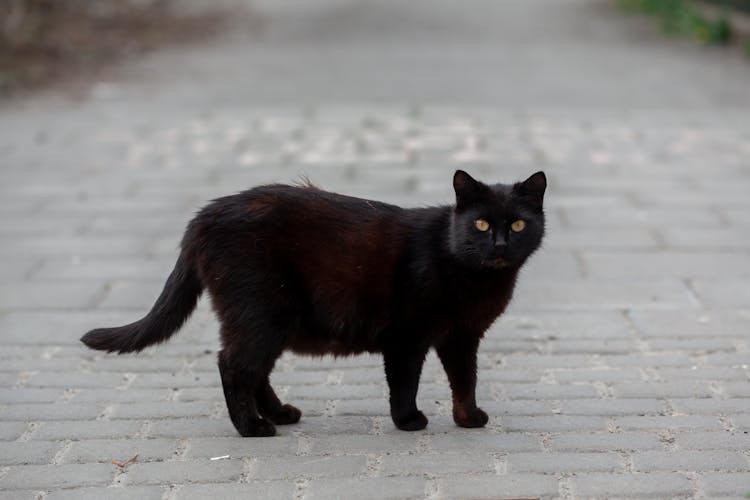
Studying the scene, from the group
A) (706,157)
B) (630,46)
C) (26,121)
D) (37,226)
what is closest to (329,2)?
(630,46)

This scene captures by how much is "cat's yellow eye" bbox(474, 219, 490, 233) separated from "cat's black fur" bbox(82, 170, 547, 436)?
0.6 inches

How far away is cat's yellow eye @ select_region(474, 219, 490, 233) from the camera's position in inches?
155

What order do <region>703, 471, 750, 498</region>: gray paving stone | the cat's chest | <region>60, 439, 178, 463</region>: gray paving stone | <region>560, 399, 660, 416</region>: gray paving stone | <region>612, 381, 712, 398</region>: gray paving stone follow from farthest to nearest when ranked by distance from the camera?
<region>612, 381, 712, 398</region>: gray paving stone, <region>560, 399, 660, 416</region>: gray paving stone, the cat's chest, <region>60, 439, 178, 463</region>: gray paving stone, <region>703, 471, 750, 498</region>: gray paving stone

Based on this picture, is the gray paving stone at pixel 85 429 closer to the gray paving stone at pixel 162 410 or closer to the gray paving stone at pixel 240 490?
the gray paving stone at pixel 162 410

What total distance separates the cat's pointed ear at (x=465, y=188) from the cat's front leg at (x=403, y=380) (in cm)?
56

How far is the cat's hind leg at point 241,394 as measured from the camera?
13.1 ft

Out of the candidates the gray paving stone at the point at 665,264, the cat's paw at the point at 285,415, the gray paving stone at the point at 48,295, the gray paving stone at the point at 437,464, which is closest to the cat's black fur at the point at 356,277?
the cat's paw at the point at 285,415

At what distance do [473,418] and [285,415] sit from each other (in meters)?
0.71

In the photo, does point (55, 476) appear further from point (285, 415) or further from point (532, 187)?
point (532, 187)

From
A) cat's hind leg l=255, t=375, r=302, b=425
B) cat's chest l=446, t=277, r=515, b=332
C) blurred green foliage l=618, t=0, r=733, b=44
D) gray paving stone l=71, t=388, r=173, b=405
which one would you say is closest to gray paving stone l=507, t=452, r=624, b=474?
cat's chest l=446, t=277, r=515, b=332

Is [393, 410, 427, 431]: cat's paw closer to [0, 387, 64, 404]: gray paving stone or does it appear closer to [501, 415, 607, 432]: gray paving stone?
[501, 415, 607, 432]: gray paving stone

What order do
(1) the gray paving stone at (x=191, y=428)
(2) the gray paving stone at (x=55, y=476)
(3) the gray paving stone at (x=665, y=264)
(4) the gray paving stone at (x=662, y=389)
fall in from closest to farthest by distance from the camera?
(2) the gray paving stone at (x=55, y=476), (1) the gray paving stone at (x=191, y=428), (4) the gray paving stone at (x=662, y=389), (3) the gray paving stone at (x=665, y=264)

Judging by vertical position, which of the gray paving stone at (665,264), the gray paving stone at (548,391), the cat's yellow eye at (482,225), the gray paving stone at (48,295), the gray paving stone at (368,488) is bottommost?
the gray paving stone at (48,295)

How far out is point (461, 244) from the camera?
3.93m
